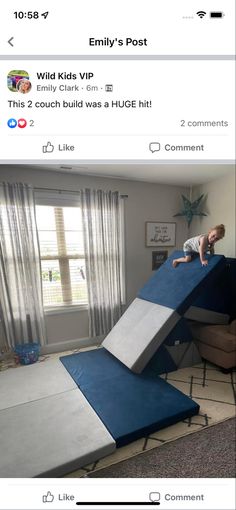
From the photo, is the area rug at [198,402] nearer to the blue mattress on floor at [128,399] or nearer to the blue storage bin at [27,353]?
the blue mattress on floor at [128,399]

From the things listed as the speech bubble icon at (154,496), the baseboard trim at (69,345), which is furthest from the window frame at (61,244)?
the speech bubble icon at (154,496)

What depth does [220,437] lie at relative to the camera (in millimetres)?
1069

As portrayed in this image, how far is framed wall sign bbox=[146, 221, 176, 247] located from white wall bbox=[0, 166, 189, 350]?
0.07 m

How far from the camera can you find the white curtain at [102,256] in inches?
94.3

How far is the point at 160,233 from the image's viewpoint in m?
2.84

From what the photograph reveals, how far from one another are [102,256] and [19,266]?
2.99 ft

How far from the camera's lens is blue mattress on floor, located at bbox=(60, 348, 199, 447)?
46.8 inches

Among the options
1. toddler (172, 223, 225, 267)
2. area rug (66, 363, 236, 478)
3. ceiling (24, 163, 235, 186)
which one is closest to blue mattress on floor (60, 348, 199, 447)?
area rug (66, 363, 236, 478)

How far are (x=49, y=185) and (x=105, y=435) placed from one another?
220cm
